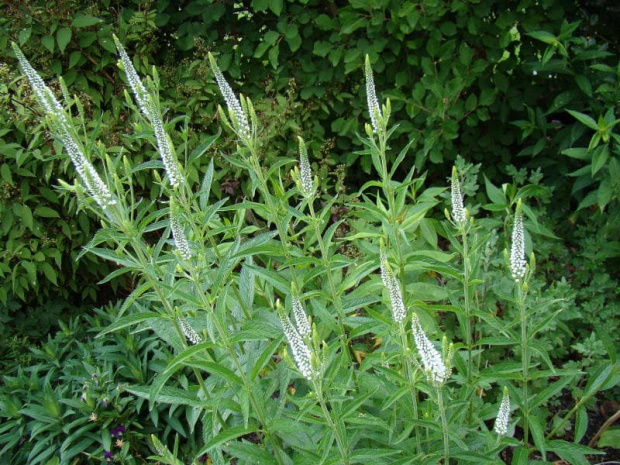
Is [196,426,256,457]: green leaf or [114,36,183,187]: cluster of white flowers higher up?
[114,36,183,187]: cluster of white flowers

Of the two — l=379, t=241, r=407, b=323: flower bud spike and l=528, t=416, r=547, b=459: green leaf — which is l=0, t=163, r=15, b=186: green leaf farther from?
l=528, t=416, r=547, b=459: green leaf

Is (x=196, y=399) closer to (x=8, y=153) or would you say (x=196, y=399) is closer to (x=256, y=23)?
(x=8, y=153)

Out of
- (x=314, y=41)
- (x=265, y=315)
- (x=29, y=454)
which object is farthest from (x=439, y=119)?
(x=29, y=454)

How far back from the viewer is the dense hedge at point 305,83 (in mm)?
3943

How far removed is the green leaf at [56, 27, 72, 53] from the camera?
396cm

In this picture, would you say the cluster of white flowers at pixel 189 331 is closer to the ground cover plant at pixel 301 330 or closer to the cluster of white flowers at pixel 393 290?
the ground cover plant at pixel 301 330

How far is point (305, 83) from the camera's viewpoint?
4.68 metres

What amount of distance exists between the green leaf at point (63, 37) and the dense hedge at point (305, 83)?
15mm

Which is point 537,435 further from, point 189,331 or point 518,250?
point 189,331

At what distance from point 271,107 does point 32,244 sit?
2.01m

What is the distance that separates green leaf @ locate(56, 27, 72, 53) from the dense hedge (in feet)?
0.05

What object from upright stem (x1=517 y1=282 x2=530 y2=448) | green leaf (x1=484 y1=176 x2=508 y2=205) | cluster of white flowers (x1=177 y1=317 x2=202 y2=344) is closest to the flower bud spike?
upright stem (x1=517 y1=282 x2=530 y2=448)

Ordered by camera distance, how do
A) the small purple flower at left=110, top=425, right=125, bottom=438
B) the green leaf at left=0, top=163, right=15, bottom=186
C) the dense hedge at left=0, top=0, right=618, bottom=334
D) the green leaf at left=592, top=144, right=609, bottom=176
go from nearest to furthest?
the small purple flower at left=110, top=425, right=125, bottom=438
the green leaf at left=592, top=144, right=609, bottom=176
the green leaf at left=0, top=163, right=15, bottom=186
the dense hedge at left=0, top=0, right=618, bottom=334

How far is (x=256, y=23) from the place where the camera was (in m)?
4.77
